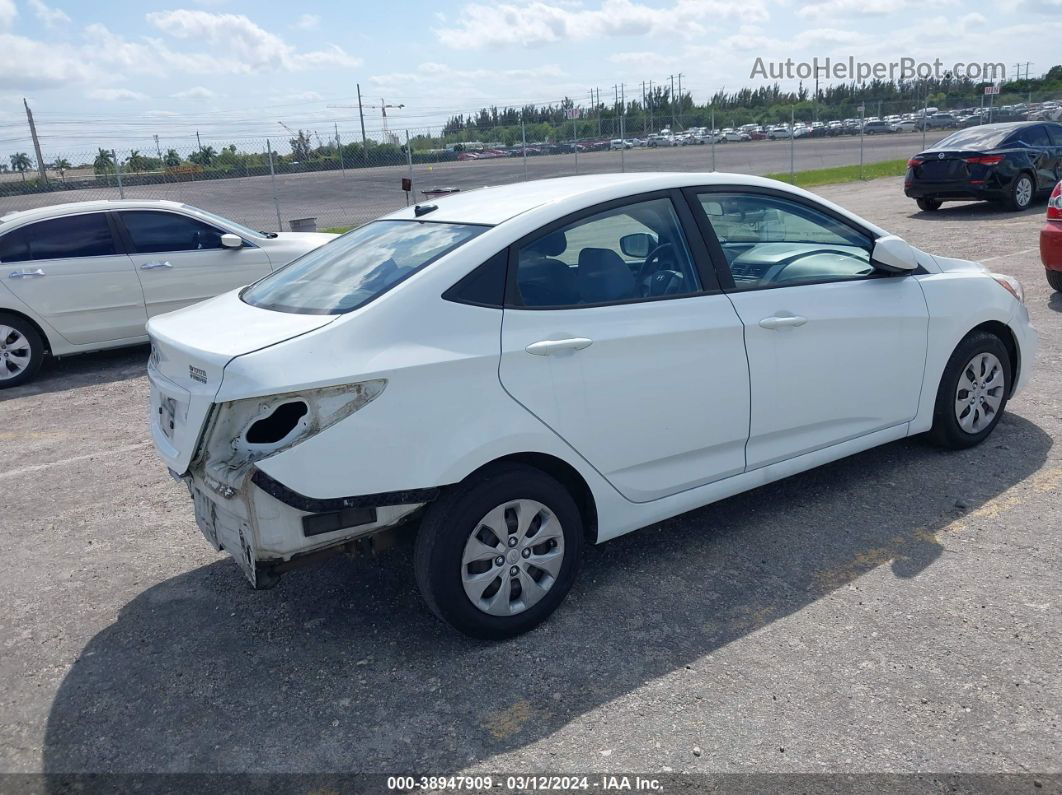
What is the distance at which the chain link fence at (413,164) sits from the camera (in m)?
23.0

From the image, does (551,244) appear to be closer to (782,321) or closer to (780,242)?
(782,321)

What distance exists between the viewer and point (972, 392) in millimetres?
5195

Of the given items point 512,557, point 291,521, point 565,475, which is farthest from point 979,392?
point 291,521

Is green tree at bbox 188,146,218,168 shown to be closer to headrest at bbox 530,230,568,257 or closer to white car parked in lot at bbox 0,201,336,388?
white car parked in lot at bbox 0,201,336,388

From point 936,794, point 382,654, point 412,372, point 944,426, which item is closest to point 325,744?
point 382,654

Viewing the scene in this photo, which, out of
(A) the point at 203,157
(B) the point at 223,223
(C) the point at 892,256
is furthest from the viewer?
(A) the point at 203,157

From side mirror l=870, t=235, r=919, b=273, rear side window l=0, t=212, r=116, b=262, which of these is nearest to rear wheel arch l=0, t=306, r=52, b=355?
rear side window l=0, t=212, r=116, b=262

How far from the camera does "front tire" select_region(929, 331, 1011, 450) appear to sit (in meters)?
5.05

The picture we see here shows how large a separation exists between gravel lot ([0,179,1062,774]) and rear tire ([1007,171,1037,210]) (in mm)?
11948

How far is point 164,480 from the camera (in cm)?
570

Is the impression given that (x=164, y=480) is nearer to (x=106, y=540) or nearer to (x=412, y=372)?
(x=106, y=540)

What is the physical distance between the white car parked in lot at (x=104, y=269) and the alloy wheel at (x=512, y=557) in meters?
6.12

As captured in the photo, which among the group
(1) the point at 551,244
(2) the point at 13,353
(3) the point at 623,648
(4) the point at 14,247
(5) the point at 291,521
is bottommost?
(3) the point at 623,648

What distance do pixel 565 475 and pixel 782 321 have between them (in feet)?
4.15
